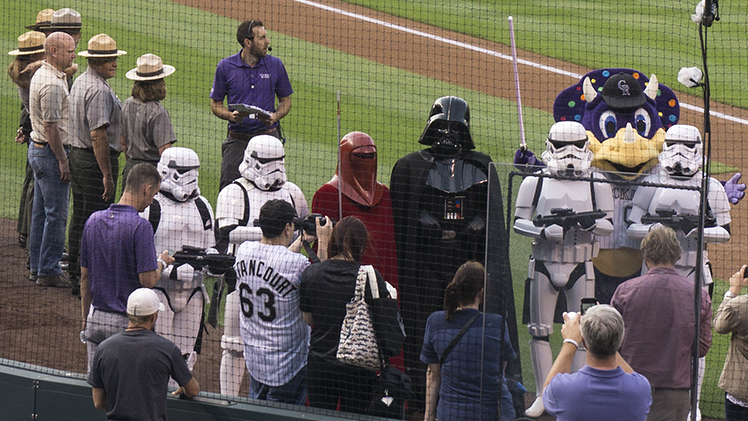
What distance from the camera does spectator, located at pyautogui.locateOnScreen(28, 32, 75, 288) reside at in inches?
302

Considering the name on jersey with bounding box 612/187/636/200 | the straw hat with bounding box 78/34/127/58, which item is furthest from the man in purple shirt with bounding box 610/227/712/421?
the straw hat with bounding box 78/34/127/58

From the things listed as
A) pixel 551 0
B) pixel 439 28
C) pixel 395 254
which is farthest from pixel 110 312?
pixel 551 0

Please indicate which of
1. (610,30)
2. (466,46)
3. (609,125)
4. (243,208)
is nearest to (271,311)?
(243,208)

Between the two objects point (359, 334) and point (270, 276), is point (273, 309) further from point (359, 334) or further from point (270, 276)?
point (359, 334)

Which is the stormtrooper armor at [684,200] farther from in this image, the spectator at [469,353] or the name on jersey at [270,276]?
the name on jersey at [270,276]

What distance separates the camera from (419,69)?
1513 cm

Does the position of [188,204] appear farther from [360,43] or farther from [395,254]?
[360,43]

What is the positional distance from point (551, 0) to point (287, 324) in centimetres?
1398

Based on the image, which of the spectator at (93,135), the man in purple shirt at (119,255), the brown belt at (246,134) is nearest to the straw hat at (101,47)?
the spectator at (93,135)

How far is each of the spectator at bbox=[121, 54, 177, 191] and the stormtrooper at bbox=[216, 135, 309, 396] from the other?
131cm

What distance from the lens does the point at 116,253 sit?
17.5 feet

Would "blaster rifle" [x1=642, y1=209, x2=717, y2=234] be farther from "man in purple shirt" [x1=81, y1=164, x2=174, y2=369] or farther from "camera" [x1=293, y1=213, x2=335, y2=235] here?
"man in purple shirt" [x1=81, y1=164, x2=174, y2=369]

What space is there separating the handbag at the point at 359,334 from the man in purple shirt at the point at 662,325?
1288mm

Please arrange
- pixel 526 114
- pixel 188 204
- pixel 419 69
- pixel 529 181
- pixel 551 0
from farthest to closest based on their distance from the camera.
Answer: pixel 551 0 → pixel 419 69 → pixel 526 114 → pixel 188 204 → pixel 529 181
